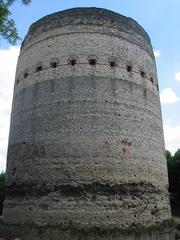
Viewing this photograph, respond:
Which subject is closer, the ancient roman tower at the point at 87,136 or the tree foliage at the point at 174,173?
the ancient roman tower at the point at 87,136

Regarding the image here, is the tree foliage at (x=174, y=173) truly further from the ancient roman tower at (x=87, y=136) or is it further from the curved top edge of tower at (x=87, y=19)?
the curved top edge of tower at (x=87, y=19)

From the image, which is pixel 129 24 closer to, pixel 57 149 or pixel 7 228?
pixel 57 149

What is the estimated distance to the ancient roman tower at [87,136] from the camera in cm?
940

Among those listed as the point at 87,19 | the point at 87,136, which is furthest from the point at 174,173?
the point at 87,19

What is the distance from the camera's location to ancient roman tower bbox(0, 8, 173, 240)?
30.8 ft

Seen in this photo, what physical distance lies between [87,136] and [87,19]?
16.3 ft

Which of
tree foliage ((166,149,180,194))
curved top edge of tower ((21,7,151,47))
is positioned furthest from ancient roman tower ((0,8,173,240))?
tree foliage ((166,149,180,194))

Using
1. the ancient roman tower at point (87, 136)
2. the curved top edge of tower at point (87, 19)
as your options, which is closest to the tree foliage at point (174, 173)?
the ancient roman tower at point (87, 136)

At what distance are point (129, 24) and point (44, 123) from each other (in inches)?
223

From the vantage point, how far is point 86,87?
Answer: 35.0 ft

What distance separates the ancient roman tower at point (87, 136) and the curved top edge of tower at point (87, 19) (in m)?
0.04

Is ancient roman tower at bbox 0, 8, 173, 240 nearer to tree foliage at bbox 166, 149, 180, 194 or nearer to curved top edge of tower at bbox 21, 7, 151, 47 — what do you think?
curved top edge of tower at bbox 21, 7, 151, 47

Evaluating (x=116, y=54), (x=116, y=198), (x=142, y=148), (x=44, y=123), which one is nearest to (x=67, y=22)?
(x=116, y=54)

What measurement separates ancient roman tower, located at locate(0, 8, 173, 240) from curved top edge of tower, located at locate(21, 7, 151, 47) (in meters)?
0.04
